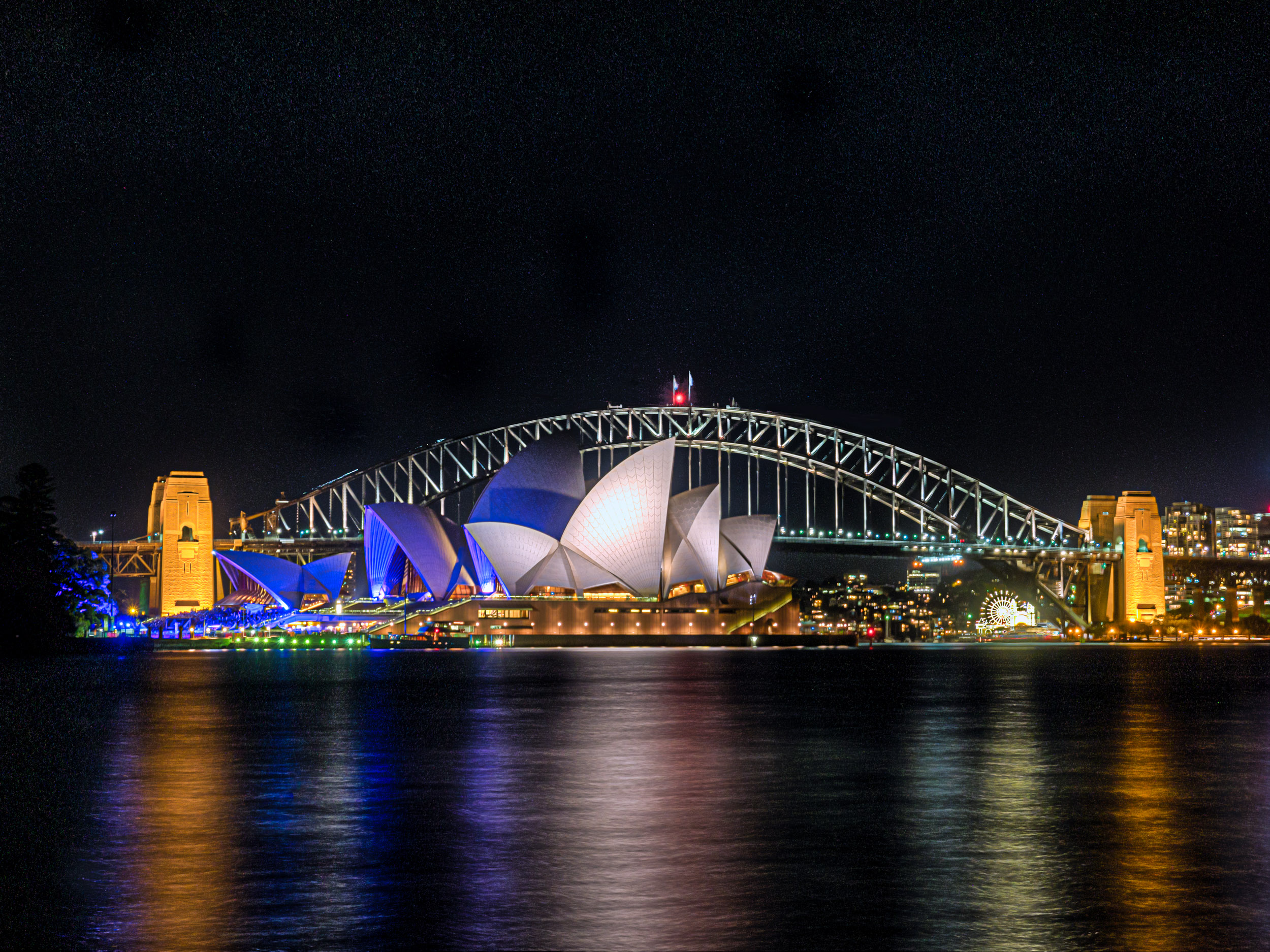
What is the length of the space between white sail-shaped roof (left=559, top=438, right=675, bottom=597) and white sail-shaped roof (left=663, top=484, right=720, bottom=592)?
1.82 meters

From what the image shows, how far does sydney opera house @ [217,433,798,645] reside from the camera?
98625 mm

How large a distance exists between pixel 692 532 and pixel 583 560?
8.39 meters

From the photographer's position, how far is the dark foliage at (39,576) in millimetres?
65750

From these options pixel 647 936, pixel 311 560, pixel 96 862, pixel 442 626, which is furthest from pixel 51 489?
pixel 647 936

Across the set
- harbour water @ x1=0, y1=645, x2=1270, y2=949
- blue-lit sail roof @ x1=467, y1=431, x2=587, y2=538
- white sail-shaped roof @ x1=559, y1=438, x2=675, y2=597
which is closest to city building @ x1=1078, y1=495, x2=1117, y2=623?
white sail-shaped roof @ x1=559, y1=438, x2=675, y2=597

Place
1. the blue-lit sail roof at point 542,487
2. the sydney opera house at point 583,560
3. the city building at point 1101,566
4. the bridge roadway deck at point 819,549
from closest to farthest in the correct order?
the sydney opera house at point 583,560 < the blue-lit sail roof at point 542,487 < the bridge roadway deck at point 819,549 < the city building at point 1101,566

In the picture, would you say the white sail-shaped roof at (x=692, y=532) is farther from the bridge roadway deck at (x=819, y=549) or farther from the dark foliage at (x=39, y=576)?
the dark foliage at (x=39, y=576)

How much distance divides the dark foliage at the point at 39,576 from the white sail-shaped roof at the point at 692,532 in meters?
39.5

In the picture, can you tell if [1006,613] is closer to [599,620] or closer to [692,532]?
[692,532]

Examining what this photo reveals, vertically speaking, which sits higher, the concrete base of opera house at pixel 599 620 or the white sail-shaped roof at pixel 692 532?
the white sail-shaped roof at pixel 692 532

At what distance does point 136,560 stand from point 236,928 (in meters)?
116

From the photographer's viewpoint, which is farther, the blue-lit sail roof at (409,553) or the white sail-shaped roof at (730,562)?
the blue-lit sail roof at (409,553)

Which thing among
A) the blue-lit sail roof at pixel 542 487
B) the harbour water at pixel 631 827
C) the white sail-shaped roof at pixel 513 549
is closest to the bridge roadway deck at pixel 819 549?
the blue-lit sail roof at pixel 542 487

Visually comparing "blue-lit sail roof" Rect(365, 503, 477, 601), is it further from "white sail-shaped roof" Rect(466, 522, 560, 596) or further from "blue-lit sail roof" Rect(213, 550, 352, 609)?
"blue-lit sail roof" Rect(213, 550, 352, 609)
